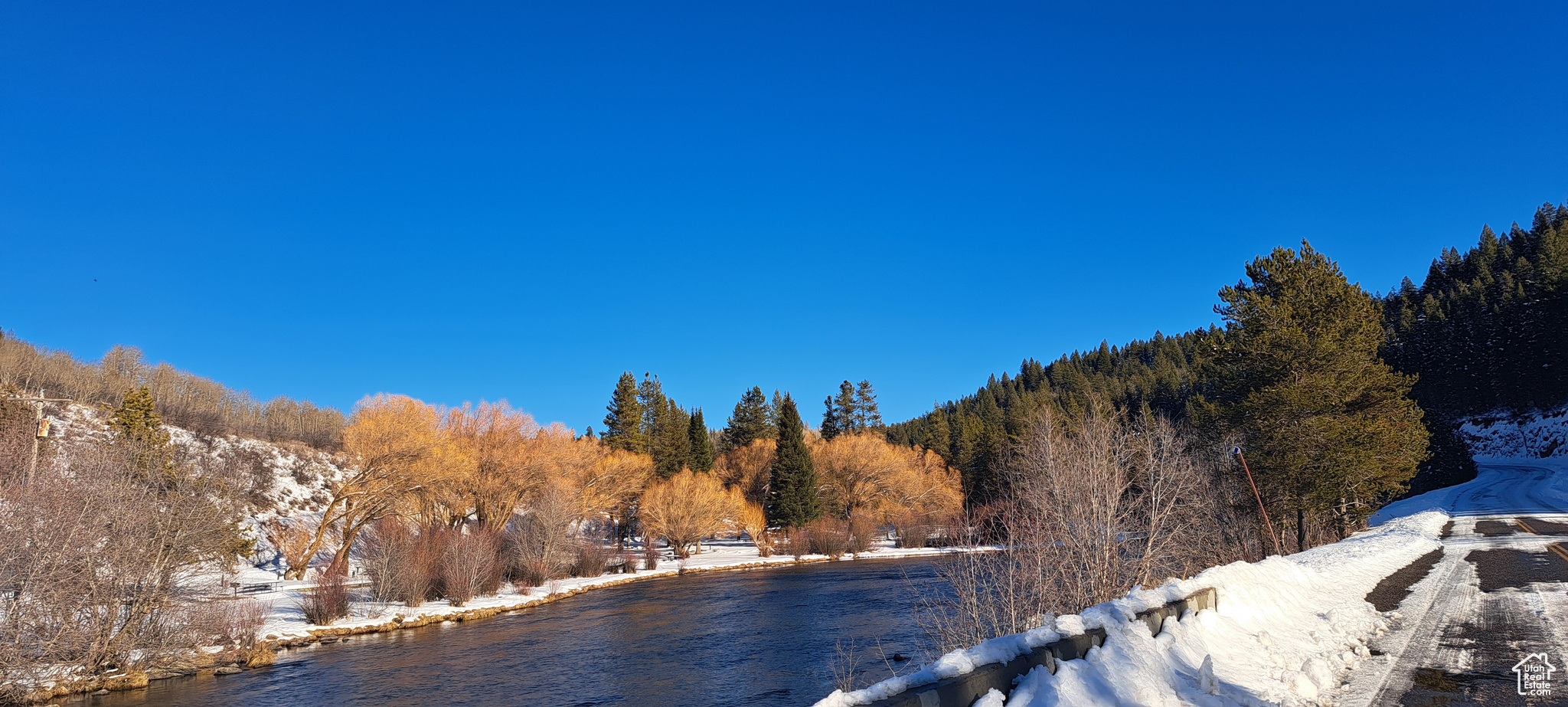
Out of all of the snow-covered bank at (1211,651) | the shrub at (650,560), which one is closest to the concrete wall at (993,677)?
the snow-covered bank at (1211,651)

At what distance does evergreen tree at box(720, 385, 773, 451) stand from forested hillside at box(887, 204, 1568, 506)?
1959 centimetres

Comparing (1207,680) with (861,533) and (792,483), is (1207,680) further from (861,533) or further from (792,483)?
(792,483)

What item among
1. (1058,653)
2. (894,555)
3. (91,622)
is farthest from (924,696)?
(894,555)

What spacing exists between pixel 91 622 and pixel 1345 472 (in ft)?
109

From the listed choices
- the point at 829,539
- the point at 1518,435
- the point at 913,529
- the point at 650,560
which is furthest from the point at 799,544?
the point at 1518,435

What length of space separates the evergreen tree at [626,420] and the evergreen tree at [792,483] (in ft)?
48.0

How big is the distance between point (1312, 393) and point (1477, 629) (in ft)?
58.6

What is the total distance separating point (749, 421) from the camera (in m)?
89.9

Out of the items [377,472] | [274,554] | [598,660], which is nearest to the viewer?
[598,660]

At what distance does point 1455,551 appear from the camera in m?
20.5

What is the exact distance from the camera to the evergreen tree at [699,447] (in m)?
78.4

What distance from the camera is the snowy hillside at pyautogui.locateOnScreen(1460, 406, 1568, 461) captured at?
67.9 meters

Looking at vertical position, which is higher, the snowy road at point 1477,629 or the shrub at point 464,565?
the shrub at point 464,565

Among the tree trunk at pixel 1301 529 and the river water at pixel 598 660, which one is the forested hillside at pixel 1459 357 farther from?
the river water at pixel 598 660
